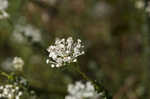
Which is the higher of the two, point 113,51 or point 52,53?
point 113,51

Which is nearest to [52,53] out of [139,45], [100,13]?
[139,45]

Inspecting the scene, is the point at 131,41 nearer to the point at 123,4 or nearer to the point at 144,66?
the point at 123,4

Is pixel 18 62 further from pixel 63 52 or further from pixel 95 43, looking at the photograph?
pixel 95 43

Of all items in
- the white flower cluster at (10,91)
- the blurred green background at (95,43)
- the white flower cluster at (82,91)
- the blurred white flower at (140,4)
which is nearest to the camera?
the white flower cluster at (10,91)

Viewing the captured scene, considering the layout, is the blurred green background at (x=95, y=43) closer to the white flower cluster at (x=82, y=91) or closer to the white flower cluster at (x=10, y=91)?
the white flower cluster at (x=82, y=91)

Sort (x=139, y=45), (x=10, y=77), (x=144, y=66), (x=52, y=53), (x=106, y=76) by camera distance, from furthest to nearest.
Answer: (x=139, y=45), (x=106, y=76), (x=144, y=66), (x=10, y=77), (x=52, y=53)

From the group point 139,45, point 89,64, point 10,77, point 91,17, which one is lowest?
point 10,77

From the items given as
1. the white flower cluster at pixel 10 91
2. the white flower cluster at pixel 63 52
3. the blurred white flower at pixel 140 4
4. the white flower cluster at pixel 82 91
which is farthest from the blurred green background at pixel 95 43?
the white flower cluster at pixel 63 52
